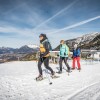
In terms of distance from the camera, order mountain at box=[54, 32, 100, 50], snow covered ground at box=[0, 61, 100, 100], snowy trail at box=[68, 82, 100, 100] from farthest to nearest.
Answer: mountain at box=[54, 32, 100, 50] → snow covered ground at box=[0, 61, 100, 100] → snowy trail at box=[68, 82, 100, 100]

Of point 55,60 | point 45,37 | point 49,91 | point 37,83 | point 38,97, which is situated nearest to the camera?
point 38,97

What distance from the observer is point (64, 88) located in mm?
9227

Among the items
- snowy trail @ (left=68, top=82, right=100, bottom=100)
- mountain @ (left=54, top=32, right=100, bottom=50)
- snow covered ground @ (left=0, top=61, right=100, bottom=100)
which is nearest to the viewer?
snowy trail @ (left=68, top=82, right=100, bottom=100)

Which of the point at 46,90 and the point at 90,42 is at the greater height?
the point at 90,42

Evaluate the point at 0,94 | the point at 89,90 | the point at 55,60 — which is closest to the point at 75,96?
the point at 89,90

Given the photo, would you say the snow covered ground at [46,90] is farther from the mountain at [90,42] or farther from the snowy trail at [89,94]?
the mountain at [90,42]

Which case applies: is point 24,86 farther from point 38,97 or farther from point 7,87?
point 38,97

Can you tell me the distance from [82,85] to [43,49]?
255 centimetres

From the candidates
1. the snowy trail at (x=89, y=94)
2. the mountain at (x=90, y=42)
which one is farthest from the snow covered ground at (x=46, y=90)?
the mountain at (x=90, y=42)

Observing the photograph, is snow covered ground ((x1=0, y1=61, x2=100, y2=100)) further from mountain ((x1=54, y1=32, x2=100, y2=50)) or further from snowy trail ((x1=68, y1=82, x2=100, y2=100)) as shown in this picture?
mountain ((x1=54, y1=32, x2=100, y2=50))

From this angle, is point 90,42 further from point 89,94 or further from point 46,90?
point 89,94

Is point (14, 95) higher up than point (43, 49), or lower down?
lower down

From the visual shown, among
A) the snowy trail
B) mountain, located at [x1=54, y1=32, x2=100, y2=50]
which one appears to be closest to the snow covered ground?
the snowy trail

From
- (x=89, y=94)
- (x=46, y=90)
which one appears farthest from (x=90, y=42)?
(x=89, y=94)
